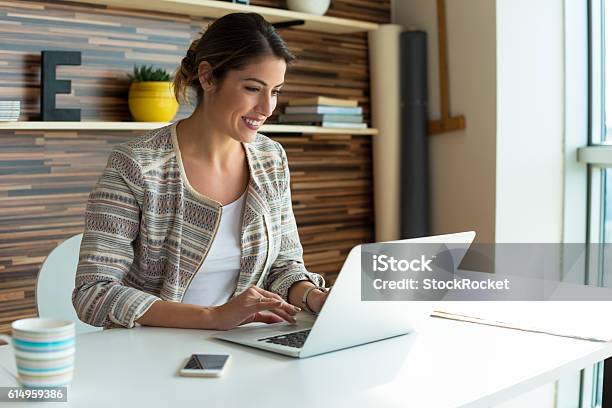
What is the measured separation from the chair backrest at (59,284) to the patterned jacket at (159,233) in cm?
35

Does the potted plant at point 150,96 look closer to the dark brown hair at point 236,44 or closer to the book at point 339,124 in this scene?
the book at point 339,124

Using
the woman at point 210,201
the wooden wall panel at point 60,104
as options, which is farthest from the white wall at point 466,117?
the woman at point 210,201

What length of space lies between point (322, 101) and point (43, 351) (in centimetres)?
244

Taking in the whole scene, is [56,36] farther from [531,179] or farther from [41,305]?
[531,179]

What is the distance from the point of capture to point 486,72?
142 inches

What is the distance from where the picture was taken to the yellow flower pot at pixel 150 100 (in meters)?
3.02

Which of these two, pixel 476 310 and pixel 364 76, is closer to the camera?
pixel 476 310

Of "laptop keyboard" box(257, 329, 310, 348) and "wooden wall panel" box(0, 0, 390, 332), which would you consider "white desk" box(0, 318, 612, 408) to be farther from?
"wooden wall panel" box(0, 0, 390, 332)

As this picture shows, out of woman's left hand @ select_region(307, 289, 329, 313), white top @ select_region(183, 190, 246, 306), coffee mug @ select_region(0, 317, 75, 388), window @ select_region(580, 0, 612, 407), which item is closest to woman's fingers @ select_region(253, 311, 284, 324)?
woman's left hand @ select_region(307, 289, 329, 313)

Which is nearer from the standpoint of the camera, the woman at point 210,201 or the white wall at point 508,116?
the woman at point 210,201

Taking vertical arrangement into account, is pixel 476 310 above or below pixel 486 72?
below

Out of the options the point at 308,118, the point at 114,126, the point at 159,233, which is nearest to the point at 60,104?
the point at 114,126

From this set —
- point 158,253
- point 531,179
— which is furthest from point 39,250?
point 531,179

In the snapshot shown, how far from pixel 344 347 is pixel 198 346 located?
27 cm
